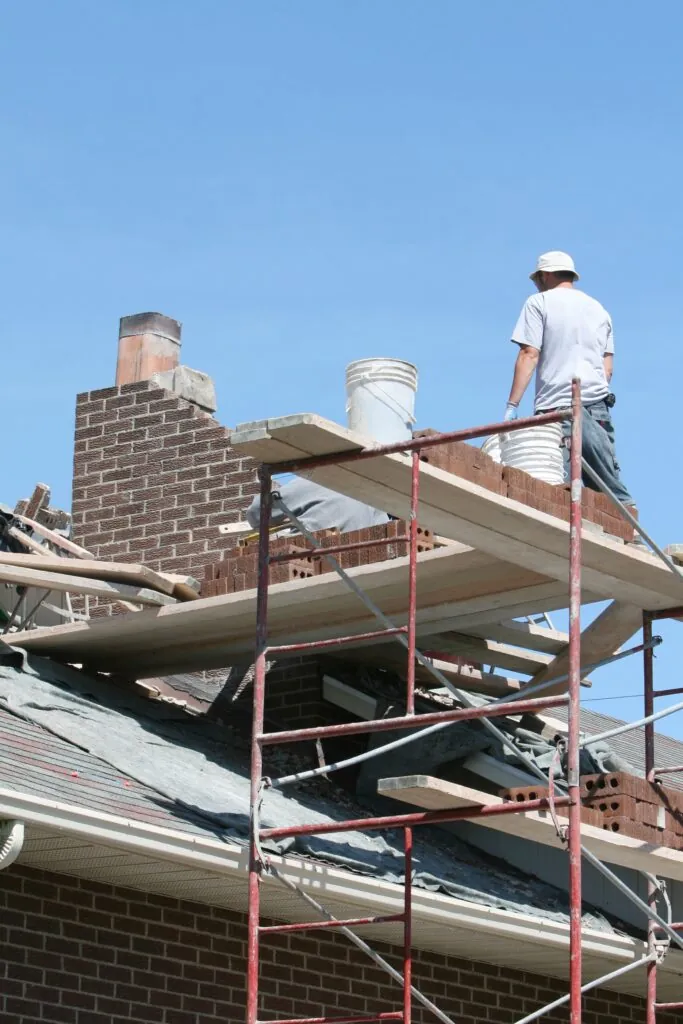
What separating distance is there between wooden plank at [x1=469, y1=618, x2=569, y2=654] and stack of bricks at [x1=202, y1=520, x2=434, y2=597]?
131 centimetres

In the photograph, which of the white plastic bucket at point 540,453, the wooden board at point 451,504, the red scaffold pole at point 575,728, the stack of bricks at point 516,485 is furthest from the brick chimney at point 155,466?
the red scaffold pole at point 575,728

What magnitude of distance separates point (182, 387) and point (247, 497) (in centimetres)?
151

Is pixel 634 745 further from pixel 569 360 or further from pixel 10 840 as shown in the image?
pixel 10 840

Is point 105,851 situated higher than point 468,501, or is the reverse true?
point 468,501

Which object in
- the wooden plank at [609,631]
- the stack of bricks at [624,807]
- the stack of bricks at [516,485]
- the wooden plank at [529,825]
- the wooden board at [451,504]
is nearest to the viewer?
the wooden plank at [529,825]

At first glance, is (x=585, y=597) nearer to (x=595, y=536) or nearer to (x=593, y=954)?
(x=595, y=536)

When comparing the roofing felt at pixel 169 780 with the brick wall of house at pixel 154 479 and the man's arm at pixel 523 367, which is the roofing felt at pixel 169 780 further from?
the brick wall of house at pixel 154 479

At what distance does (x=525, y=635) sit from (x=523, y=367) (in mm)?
Answer: 1975

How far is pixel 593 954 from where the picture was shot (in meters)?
10.6

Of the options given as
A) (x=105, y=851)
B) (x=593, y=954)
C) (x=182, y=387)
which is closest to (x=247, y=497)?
(x=182, y=387)

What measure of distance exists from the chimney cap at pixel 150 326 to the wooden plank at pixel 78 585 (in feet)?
18.7

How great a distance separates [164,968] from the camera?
944 centimetres

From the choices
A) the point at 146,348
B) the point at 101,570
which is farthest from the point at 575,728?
the point at 146,348

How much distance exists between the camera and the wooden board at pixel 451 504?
8.59 meters
